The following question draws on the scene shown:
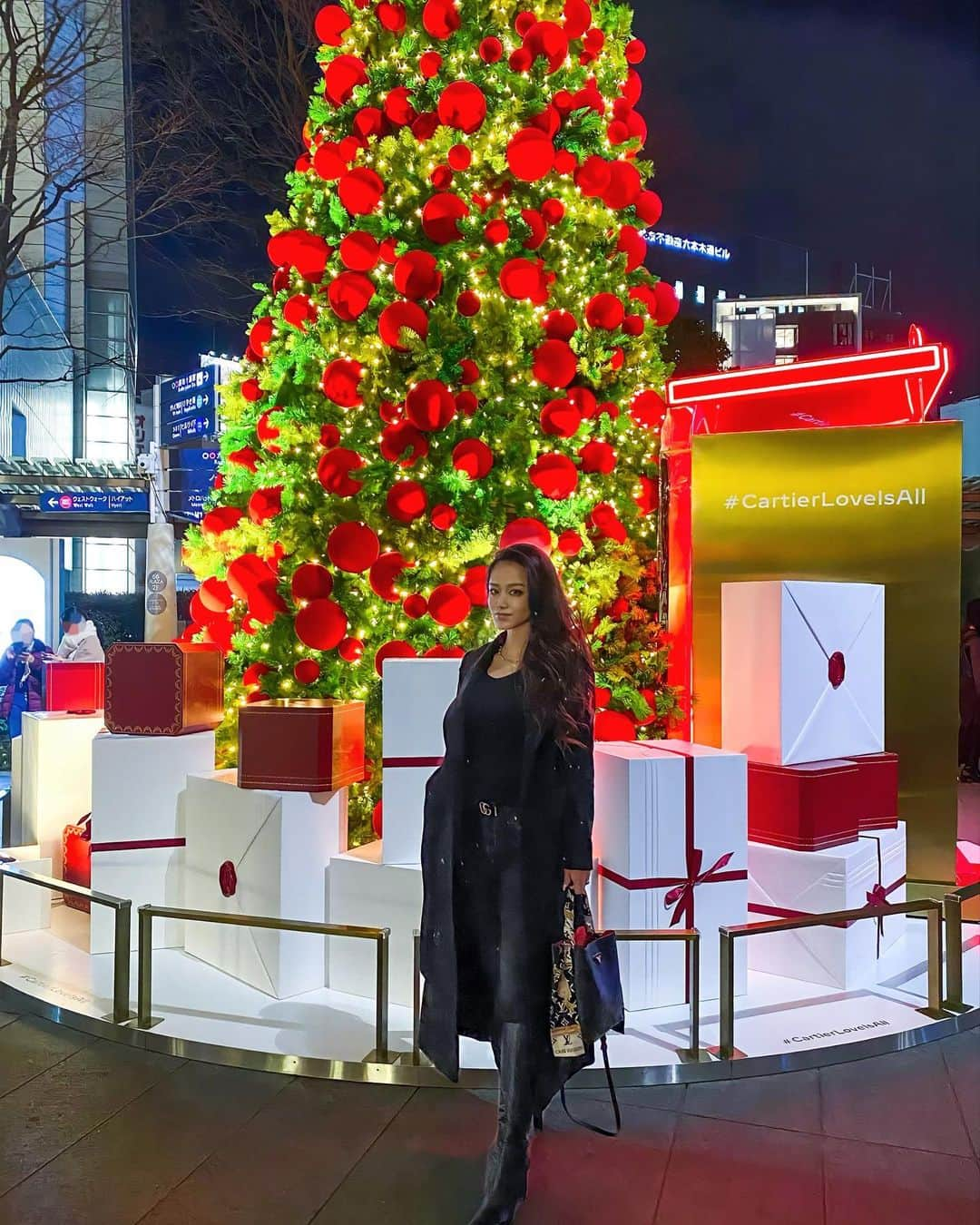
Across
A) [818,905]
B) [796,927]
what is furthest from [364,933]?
[818,905]

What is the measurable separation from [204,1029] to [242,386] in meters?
3.38

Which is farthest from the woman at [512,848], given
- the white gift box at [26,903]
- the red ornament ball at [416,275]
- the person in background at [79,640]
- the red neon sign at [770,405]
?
the person in background at [79,640]

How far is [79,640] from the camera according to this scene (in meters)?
7.82

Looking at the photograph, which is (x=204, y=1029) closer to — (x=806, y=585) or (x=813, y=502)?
(x=806, y=585)

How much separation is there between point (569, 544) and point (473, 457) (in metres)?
0.74

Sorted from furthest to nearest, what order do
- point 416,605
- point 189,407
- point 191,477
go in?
point 189,407, point 191,477, point 416,605

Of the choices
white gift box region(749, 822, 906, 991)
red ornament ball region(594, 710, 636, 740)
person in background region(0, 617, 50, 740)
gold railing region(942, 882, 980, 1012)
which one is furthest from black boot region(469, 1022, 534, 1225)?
person in background region(0, 617, 50, 740)

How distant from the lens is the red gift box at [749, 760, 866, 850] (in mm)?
3990

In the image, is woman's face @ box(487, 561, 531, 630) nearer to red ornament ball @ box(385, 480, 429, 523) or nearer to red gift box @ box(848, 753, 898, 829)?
red ornament ball @ box(385, 480, 429, 523)

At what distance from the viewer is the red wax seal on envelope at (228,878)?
13.1 ft

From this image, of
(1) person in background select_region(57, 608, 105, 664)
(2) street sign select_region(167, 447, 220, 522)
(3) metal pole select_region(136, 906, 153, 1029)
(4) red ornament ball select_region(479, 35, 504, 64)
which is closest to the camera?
(3) metal pole select_region(136, 906, 153, 1029)

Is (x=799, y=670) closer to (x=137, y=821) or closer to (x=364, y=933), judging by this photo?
(x=364, y=933)

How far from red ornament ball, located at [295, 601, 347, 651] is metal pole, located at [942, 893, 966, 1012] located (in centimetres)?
274

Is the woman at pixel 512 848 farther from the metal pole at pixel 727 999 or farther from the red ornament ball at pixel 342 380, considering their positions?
the red ornament ball at pixel 342 380
